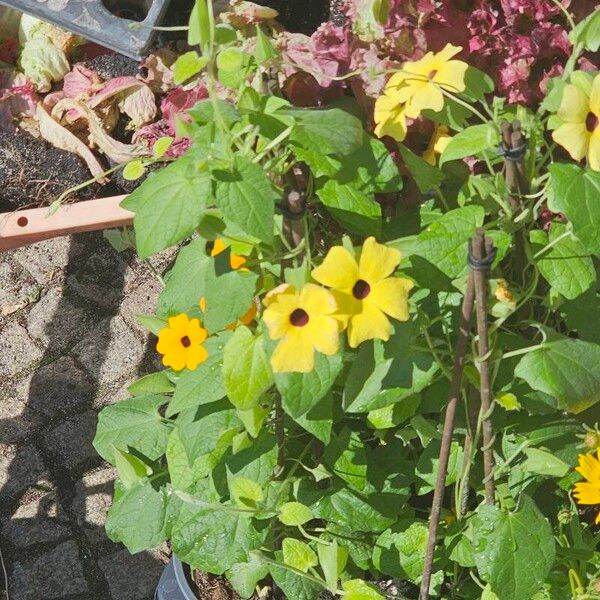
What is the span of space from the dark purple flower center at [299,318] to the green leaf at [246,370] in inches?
4.8

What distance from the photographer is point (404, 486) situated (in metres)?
1.64

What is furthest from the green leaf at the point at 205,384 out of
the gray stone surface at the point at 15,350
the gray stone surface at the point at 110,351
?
the gray stone surface at the point at 15,350

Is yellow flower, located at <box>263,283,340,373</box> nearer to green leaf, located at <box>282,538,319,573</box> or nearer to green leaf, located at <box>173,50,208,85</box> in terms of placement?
green leaf, located at <box>173,50,208,85</box>

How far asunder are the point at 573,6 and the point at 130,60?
1.02 m

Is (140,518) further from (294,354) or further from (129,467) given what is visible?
(294,354)

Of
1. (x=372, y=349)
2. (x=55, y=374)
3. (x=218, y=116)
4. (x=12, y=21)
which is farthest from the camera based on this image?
(x=55, y=374)

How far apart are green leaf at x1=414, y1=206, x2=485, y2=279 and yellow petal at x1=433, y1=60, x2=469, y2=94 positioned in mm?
164

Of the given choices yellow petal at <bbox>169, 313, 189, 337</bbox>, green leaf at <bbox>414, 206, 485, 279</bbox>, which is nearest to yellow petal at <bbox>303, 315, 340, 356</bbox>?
green leaf at <bbox>414, 206, 485, 279</bbox>

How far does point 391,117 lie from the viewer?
1418mm

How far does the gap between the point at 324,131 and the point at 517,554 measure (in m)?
0.67

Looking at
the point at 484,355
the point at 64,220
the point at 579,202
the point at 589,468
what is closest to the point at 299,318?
the point at 484,355

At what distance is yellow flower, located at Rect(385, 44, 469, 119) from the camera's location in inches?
53.2

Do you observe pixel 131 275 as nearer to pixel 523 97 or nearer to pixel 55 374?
pixel 55 374

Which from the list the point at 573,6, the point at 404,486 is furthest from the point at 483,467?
the point at 573,6
